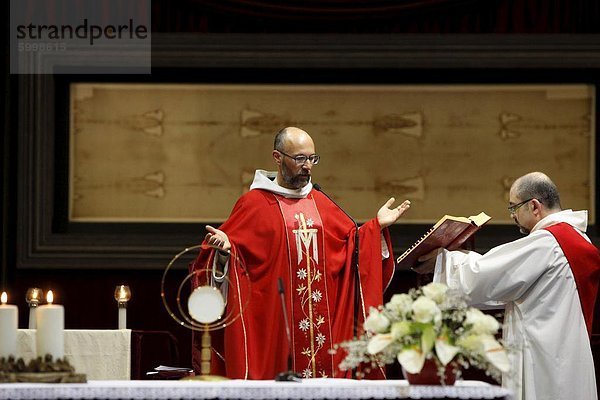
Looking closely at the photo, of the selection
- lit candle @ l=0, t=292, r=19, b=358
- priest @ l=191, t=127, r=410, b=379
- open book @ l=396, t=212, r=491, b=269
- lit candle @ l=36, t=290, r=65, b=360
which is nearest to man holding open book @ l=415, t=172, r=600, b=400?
open book @ l=396, t=212, r=491, b=269

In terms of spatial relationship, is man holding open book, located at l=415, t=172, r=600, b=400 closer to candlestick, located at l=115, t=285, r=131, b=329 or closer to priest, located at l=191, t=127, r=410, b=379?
priest, located at l=191, t=127, r=410, b=379

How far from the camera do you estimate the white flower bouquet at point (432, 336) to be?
4879 millimetres

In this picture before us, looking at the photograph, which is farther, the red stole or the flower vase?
the red stole

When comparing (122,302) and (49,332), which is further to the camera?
(122,302)

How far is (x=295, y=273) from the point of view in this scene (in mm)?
6641

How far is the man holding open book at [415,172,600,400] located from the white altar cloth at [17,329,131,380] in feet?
5.65

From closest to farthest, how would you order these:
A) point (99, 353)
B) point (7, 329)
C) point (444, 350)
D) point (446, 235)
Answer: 1. point (444, 350)
2. point (7, 329)
3. point (99, 353)
4. point (446, 235)

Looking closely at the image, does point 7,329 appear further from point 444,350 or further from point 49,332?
point 444,350

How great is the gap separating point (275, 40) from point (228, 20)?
37 centimetres

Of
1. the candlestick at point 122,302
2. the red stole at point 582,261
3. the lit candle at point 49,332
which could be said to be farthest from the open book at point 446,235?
the lit candle at point 49,332

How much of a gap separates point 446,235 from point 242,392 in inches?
82.4

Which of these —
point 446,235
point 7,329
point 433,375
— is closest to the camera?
point 433,375

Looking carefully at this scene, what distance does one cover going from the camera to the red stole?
6.66m

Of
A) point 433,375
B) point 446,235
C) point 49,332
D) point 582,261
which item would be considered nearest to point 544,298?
point 582,261
